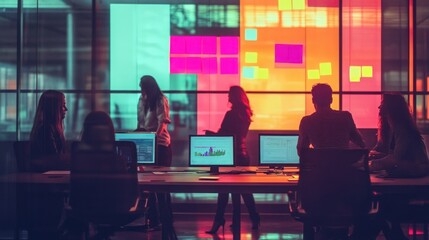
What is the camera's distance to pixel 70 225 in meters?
5.46

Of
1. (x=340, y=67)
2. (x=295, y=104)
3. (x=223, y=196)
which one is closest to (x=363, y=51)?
(x=340, y=67)

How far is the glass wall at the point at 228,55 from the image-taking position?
8.73 meters

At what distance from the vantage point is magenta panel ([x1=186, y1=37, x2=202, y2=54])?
875 centimetres

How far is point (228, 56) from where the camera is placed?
881 centimetres

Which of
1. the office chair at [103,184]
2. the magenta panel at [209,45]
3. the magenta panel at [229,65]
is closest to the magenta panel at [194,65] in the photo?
the magenta panel at [209,45]

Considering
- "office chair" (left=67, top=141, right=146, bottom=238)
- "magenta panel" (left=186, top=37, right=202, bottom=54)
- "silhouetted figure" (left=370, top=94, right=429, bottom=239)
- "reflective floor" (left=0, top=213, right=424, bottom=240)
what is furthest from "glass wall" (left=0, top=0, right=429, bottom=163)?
"office chair" (left=67, top=141, right=146, bottom=238)

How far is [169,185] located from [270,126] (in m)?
3.85

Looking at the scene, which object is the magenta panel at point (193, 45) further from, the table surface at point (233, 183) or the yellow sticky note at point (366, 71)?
the table surface at point (233, 183)

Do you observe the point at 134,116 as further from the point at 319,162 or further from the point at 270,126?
the point at 319,162

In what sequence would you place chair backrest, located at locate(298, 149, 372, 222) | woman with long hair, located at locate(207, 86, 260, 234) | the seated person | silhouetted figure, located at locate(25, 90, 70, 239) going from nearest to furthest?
chair backrest, located at locate(298, 149, 372, 222), the seated person, silhouetted figure, located at locate(25, 90, 70, 239), woman with long hair, located at locate(207, 86, 260, 234)

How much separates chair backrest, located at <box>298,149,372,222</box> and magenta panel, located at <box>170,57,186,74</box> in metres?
4.26

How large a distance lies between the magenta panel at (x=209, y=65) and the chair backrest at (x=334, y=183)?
13.9 ft

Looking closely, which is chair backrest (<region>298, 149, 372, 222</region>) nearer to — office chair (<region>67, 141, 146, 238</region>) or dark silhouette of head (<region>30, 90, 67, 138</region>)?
office chair (<region>67, 141, 146, 238</region>)

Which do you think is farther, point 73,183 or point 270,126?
point 270,126
